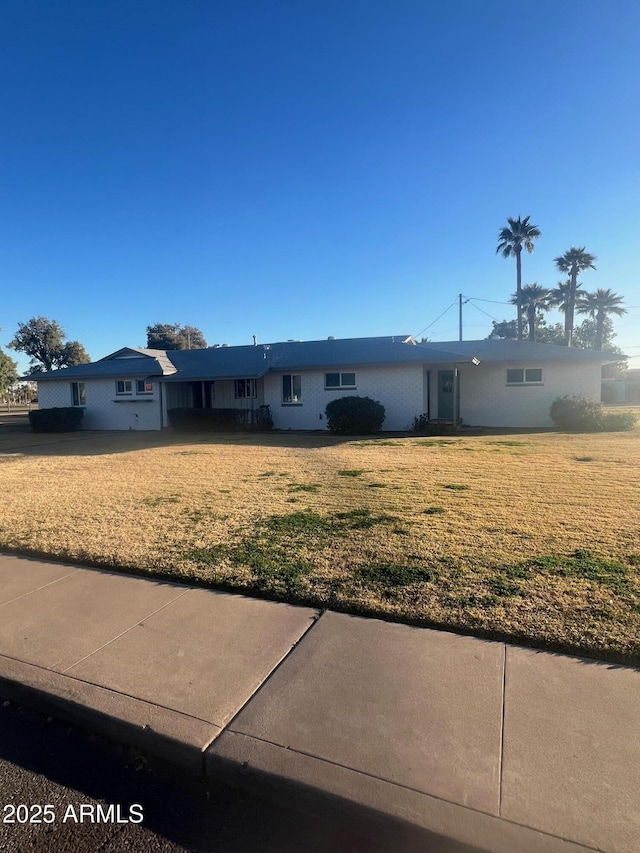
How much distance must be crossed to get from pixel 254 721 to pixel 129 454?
1206 cm

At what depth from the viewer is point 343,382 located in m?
20.0

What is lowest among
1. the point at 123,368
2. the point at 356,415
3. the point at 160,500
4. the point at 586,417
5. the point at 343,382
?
the point at 160,500

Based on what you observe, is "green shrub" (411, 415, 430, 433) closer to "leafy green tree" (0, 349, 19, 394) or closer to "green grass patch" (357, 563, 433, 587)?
"green grass patch" (357, 563, 433, 587)

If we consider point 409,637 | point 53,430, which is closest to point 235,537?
point 409,637

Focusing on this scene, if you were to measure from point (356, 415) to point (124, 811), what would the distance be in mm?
16161

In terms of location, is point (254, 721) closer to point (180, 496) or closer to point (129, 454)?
point (180, 496)

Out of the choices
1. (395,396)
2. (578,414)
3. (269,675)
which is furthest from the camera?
(395,396)

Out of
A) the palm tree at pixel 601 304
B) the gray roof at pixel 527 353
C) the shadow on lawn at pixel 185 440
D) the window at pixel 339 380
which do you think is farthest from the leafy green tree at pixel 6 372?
the palm tree at pixel 601 304

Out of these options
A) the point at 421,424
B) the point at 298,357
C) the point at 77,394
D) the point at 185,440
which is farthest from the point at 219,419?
the point at 421,424

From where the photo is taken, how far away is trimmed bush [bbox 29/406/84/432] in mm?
22312

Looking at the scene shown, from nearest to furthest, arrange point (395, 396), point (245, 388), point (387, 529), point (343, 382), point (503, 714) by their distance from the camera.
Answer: point (503, 714)
point (387, 529)
point (395, 396)
point (343, 382)
point (245, 388)

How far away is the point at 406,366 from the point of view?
18.8 meters

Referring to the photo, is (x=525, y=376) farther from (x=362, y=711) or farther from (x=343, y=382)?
(x=362, y=711)

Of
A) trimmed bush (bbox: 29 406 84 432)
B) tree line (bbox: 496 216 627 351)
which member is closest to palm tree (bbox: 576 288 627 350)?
tree line (bbox: 496 216 627 351)
